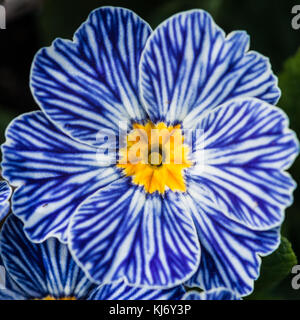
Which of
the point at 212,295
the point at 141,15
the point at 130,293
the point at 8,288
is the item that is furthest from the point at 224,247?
the point at 141,15

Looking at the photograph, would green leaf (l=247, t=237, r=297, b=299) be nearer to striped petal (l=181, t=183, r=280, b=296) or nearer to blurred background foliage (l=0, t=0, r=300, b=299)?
striped petal (l=181, t=183, r=280, b=296)

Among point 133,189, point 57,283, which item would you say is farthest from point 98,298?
point 133,189

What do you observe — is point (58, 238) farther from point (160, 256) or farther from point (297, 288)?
point (297, 288)

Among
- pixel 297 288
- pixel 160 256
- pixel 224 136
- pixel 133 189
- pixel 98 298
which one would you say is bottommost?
pixel 297 288

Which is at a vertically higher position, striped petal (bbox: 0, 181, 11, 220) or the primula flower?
striped petal (bbox: 0, 181, 11, 220)

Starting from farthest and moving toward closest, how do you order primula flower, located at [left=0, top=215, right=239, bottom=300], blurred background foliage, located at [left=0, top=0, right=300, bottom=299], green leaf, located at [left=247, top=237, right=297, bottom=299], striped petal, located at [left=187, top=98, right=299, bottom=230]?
blurred background foliage, located at [left=0, top=0, right=300, bottom=299] < green leaf, located at [left=247, top=237, right=297, bottom=299] < primula flower, located at [left=0, top=215, right=239, bottom=300] < striped petal, located at [left=187, top=98, right=299, bottom=230]

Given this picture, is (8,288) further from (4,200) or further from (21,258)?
(4,200)

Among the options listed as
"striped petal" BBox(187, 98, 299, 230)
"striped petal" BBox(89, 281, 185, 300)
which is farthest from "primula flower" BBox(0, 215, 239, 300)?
"striped petal" BBox(187, 98, 299, 230)

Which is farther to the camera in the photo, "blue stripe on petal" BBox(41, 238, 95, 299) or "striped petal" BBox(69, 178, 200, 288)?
"blue stripe on petal" BBox(41, 238, 95, 299)

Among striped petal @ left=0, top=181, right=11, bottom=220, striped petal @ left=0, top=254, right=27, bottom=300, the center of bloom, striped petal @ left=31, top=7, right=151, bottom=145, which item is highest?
striped petal @ left=31, top=7, right=151, bottom=145
